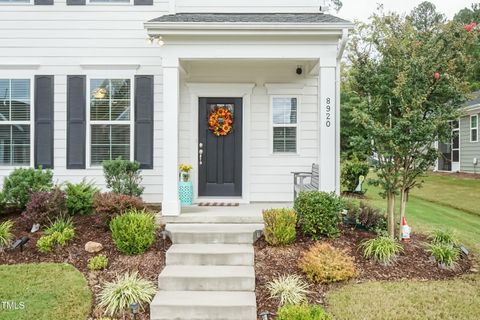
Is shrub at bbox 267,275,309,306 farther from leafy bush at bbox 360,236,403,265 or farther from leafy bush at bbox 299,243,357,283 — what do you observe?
leafy bush at bbox 360,236,403,265

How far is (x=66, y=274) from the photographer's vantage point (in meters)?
4.54

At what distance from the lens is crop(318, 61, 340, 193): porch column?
6.00m

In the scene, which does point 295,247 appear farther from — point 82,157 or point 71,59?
point 71,59

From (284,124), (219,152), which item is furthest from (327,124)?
(219,152)

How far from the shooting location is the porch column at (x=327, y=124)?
600 centimetres

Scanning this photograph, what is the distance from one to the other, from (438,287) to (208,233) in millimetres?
2899

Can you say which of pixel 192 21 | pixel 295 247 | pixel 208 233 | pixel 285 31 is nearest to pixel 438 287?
pixel 295 247

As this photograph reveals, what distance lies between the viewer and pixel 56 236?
5.14 m

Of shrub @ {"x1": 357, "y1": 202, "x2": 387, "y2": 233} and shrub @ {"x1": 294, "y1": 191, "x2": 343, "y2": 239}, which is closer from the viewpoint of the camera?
shrub @ {"x1": 294, "y1": 191, "x2": 343, "y2": 239}

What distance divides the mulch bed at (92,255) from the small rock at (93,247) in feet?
0.16

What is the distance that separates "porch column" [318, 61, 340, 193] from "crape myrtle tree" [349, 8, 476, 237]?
18.1 inches

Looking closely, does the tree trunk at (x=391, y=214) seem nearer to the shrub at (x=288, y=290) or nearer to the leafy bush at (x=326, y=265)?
the leafy bush at (x=326, y=265)

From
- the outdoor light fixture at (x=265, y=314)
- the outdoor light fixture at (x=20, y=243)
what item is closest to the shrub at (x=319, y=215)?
the outdoor light fixture at (x=265, y=314)

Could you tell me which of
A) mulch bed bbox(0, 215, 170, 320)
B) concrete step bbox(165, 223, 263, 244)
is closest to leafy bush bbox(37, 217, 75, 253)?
mulch bed bbox(0, 215, 170, 320)
